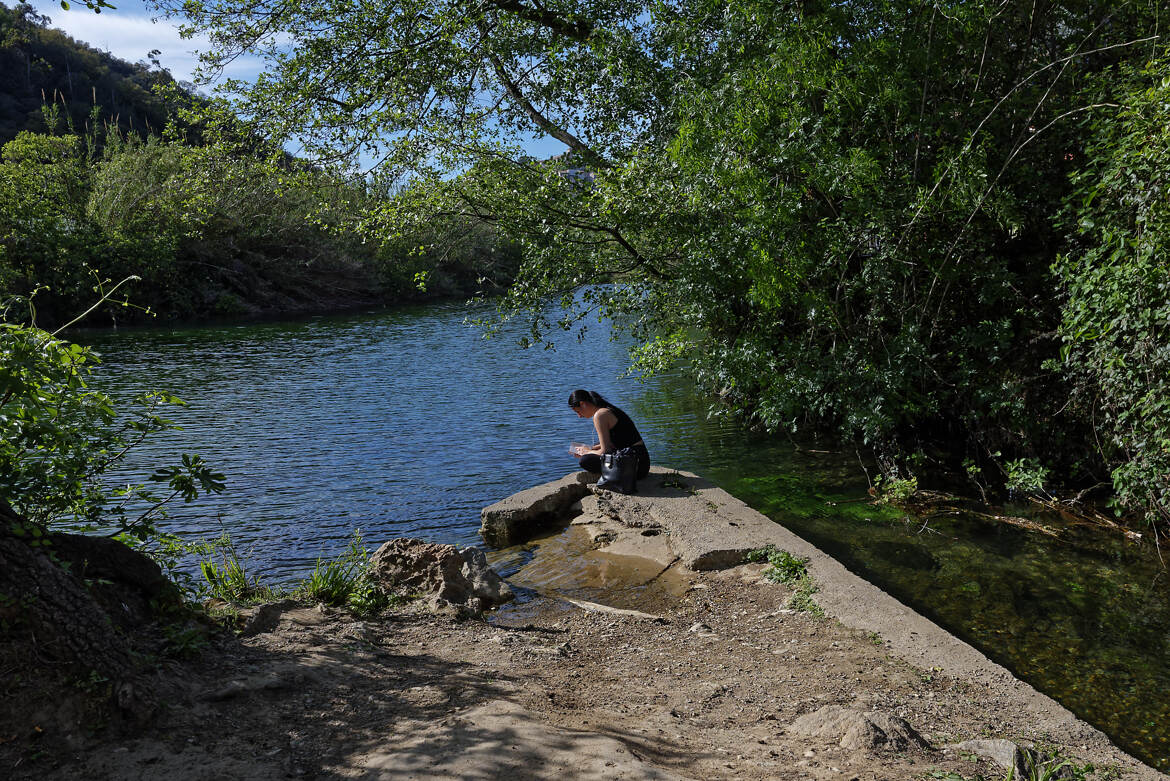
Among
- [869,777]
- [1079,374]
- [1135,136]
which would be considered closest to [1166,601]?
[1079,374]

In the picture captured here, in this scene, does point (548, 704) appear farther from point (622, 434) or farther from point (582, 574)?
point (622, 434)

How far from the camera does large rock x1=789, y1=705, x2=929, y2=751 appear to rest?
3.36 meters

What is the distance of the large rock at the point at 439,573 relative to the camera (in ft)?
19.4

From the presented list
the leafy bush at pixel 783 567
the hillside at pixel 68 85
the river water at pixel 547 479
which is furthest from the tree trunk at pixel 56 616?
the hillside at pixel 68 85

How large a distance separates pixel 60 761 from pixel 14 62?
8365cm

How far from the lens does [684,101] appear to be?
9.67 meters

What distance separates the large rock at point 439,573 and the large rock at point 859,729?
2.89 meters

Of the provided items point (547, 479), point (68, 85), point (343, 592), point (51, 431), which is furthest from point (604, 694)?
point (68, 85)

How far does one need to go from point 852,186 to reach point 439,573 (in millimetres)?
5927

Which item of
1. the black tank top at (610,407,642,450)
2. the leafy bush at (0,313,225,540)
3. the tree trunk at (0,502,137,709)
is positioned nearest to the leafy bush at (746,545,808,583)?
the black tank top at (610,407,642,450)

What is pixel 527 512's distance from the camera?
810cm

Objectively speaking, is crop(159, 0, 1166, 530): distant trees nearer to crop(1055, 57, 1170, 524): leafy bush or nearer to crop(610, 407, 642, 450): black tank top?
crop(1055, 57, 1170, 524): leafy bush

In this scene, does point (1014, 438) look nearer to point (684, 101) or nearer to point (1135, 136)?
point (1135, 136)

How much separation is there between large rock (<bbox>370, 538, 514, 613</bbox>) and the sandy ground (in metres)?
0.33
